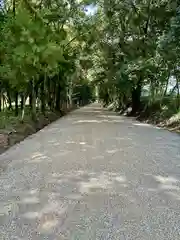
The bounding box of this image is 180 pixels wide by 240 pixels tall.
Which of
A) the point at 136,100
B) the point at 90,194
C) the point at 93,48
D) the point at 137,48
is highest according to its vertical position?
the point at 93,48

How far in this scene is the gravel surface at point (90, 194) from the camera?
14.1ft

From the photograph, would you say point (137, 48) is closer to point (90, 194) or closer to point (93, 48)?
point (93, 48)

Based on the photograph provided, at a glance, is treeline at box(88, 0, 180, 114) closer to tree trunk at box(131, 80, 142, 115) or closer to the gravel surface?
tree trunk at box(131, 80, 142, 115)

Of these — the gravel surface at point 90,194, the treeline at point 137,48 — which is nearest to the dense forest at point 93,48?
the treeline at point 137,48

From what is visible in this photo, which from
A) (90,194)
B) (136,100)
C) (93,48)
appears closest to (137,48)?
→ (136,100)

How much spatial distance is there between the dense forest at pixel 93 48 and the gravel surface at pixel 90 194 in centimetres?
499

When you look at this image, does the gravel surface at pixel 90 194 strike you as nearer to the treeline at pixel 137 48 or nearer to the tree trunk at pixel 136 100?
the treeline at pixel 137 48

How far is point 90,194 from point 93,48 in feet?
96.0

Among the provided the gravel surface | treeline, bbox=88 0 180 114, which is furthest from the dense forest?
the gravel surface

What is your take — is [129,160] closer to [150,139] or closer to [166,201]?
[166,201]

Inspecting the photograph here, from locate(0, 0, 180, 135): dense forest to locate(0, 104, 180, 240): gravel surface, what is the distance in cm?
499

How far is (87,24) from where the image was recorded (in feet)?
91.6

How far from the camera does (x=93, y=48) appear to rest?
3406 centimetres

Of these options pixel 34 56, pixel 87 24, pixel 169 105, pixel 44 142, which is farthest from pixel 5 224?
pixel 87 24
